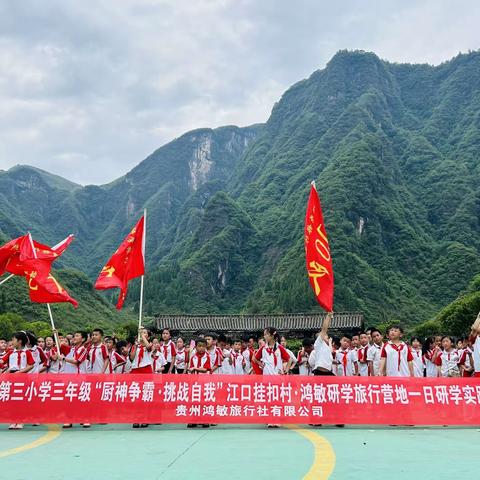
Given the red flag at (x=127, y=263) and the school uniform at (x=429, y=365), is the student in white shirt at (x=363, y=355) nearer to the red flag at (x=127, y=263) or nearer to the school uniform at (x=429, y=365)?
the school uniform at (x=429, y=365)

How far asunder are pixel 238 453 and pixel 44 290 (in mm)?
5326

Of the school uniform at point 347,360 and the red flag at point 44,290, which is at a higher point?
the red flag at point 44,290

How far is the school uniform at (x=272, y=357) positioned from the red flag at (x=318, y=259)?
1.55 m

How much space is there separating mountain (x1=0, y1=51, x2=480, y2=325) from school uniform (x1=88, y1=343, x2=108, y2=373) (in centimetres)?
6258

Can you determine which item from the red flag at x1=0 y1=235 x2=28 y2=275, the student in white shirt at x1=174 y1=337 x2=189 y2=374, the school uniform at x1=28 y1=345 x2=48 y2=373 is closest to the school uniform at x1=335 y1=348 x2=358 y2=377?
the student in white shirt at x1=174 y1=337 x2=189 y2=374

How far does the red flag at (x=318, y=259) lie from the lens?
29.7 ft

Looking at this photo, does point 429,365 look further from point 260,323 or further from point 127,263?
point 260,323

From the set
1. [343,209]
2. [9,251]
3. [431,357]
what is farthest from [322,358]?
[343,209]

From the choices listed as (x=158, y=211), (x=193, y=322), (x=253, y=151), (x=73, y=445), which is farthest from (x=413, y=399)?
(x=158, y=211)

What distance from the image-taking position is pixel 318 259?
9242 millimetres

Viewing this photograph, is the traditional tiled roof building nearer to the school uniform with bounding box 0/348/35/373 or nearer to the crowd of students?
the crowd of students

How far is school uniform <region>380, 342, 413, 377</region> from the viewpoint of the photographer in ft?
31.1

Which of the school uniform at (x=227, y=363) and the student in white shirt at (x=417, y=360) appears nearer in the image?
the student in white shirt at (x=417, y=360)

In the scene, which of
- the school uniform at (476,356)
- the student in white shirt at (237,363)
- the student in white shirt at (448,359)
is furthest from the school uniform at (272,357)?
the student in white shirt at (448,359)
